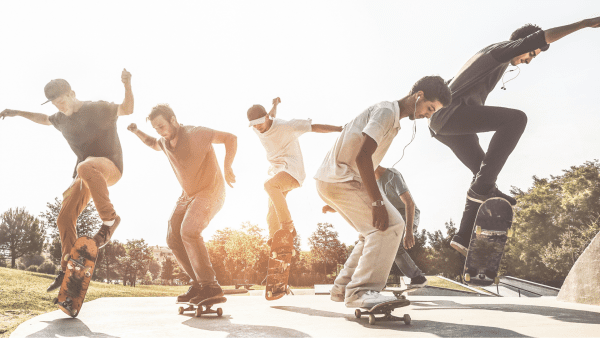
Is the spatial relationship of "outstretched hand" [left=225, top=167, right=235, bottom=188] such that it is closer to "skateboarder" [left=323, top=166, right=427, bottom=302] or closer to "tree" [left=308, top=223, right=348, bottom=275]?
"skateboarder" [left=323, top=166, right=427, bottom=302]

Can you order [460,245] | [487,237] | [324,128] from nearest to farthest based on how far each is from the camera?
[487,237], [460,245], [324,128]

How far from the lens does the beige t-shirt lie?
4426 mm

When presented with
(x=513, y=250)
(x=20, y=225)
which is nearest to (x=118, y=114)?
(x=20, y=225)

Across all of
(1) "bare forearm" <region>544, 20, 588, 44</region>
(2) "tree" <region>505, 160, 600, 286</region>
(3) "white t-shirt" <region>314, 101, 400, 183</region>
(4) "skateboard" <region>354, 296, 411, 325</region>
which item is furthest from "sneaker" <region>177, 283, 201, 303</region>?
(2) "tree" <region>505, 160, 600, 286</region>

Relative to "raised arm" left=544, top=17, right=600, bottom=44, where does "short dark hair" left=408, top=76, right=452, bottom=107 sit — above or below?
below

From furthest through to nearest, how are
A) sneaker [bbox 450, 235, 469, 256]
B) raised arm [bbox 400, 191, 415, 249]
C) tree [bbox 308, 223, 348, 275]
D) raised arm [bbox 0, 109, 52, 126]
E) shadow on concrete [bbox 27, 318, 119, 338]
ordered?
tree [bbox 308, 223, 348, 275]
raised arm [bbox 400, 191, 415, 249]
raised arm [bbox 0, 109, 52, 126]
sneaker [bbox 450, 235, 469, 256]
shadow on concrete [bbox 27, 318, 119, 338]

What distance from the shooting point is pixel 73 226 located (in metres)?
4.43

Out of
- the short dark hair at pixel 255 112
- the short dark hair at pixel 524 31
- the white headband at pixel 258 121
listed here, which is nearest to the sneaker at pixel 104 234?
the white headband at pixel 258 121

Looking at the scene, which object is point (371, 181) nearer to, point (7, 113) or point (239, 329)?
point (239, 329)

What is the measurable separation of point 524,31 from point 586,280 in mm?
3945

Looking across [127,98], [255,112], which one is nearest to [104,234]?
[127,98]

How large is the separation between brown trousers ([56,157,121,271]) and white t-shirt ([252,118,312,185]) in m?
2.34

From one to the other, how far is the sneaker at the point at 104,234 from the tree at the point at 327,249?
2105 cm

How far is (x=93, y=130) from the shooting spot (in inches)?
185
